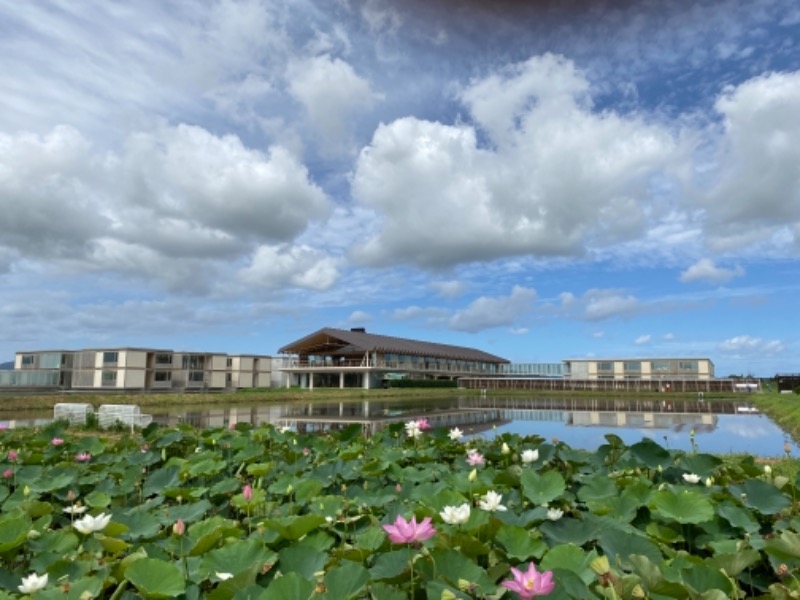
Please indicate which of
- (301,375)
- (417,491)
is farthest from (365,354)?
(417,491)

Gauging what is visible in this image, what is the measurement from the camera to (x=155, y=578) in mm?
1623

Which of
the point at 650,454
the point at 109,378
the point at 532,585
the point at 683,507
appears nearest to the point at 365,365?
the point at 109,378

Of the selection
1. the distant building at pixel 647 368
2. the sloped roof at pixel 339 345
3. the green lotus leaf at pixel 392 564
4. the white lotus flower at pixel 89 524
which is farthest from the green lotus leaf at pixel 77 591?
the distant building at pixel 647 368

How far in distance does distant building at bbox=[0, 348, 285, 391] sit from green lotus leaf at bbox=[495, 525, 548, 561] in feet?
134

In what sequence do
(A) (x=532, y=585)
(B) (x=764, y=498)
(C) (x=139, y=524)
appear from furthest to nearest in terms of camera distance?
(B) (x=764, y=498) → (C) (x=139, y=524) → (A) (x=532, y=585)

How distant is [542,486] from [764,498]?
3.44ft

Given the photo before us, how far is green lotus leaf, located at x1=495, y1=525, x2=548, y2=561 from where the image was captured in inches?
73.9

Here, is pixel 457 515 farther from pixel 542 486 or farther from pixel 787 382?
pixel 787 382

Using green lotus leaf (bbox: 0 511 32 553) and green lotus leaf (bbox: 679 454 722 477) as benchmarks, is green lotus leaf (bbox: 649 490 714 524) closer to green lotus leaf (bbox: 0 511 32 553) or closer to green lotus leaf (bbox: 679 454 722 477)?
green lotus leaf (bbox: 679 454 722 477)

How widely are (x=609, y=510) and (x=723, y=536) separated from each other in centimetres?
46

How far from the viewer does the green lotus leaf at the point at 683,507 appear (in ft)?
7.38

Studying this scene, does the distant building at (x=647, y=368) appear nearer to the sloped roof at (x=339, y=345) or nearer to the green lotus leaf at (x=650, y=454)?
the sloped roof at (x=339, y=345)

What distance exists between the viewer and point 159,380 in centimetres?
4109

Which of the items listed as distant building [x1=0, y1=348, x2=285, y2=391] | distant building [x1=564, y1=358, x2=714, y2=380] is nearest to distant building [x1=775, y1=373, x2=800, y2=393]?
distant building [x1=564, y1=358, x2=714, y2=380]
